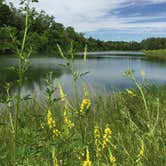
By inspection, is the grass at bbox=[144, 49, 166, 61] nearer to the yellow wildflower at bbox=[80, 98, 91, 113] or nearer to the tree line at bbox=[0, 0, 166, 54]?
the tree line at bbox=[0, 0, 166, 54]

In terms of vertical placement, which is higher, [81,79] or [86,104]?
[86,104]

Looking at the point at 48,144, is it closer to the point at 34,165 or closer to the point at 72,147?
the point at 72,147

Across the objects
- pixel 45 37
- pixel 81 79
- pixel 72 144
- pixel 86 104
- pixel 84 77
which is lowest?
pixel 84 77

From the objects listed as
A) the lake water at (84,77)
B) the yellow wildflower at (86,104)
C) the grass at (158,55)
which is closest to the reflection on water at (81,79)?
the lake water at (84,77)

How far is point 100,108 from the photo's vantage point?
22.1 ft

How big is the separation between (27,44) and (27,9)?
0.14m

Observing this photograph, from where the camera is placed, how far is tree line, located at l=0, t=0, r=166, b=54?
151 centimetres

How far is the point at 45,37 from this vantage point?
1923mm

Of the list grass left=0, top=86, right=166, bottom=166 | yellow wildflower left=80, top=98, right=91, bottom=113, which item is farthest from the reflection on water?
grass left=0, top=86, right=166, bottom=166

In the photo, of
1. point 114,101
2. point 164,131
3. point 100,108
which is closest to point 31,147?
point 164,131

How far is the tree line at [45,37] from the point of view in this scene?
4.95 ft

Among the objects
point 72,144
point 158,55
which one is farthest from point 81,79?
point 158,55

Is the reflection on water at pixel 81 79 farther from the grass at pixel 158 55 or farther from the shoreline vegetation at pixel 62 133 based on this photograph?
the grass at pixel 158 55

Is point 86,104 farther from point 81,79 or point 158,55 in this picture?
point 158,55
